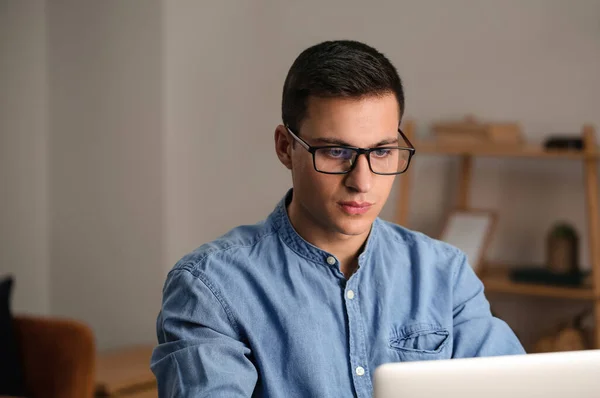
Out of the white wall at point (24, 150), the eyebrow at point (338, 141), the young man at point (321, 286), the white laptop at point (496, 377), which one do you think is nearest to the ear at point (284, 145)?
the young man at point (321, 286)

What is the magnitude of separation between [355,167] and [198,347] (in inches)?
14.3

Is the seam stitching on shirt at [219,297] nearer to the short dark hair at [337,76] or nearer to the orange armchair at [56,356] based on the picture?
the short dark hair at [337,76]

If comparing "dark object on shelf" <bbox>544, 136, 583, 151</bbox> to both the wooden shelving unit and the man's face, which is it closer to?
the wooden shelving unit

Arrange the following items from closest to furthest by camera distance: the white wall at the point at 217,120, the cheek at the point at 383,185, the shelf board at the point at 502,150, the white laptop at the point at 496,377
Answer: the white laptop at the point at 496,377, the cheek at the point at 383,185, the shelf board at the point at 502,150, the white wall at the point at 217,120

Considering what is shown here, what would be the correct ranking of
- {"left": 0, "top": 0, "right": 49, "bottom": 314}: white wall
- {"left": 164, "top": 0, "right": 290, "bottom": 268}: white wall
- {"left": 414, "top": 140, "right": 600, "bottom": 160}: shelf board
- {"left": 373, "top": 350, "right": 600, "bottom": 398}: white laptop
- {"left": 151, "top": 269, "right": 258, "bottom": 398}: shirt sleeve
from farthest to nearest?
{"left": 0, "top": 0, "right": 49, "bottom": 314}: white wall
{"left": 164, "top": 0, "right": 290, "bottom": 268}: white wall
{"left": 414, "top": 140, "right": 600, "bottom": 160}: shelf board
{"left": 151, "top": 269, "right": 258, "bottom": 398}: shirt sleeve
{"left": 373, "top": 350, "right": 600, "bottom": 398}: white laptop

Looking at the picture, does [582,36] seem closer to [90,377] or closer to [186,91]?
[186,91]

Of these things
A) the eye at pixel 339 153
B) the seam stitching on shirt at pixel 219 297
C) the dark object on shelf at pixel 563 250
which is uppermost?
the eye at pixel 339 153

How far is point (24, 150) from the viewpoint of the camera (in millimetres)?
3943

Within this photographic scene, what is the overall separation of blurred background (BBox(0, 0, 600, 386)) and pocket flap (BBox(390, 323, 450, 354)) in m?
1.94

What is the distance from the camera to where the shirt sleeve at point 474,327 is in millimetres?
1368

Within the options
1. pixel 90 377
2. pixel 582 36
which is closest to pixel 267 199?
pixel 90 377

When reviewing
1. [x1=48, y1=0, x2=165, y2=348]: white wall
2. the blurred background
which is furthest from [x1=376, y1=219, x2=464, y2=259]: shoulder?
[x1=48, y1=0, x2=165, y2=348]: white wall

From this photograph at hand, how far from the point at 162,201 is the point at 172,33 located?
784mm

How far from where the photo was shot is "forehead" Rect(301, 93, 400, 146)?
4.06ft
